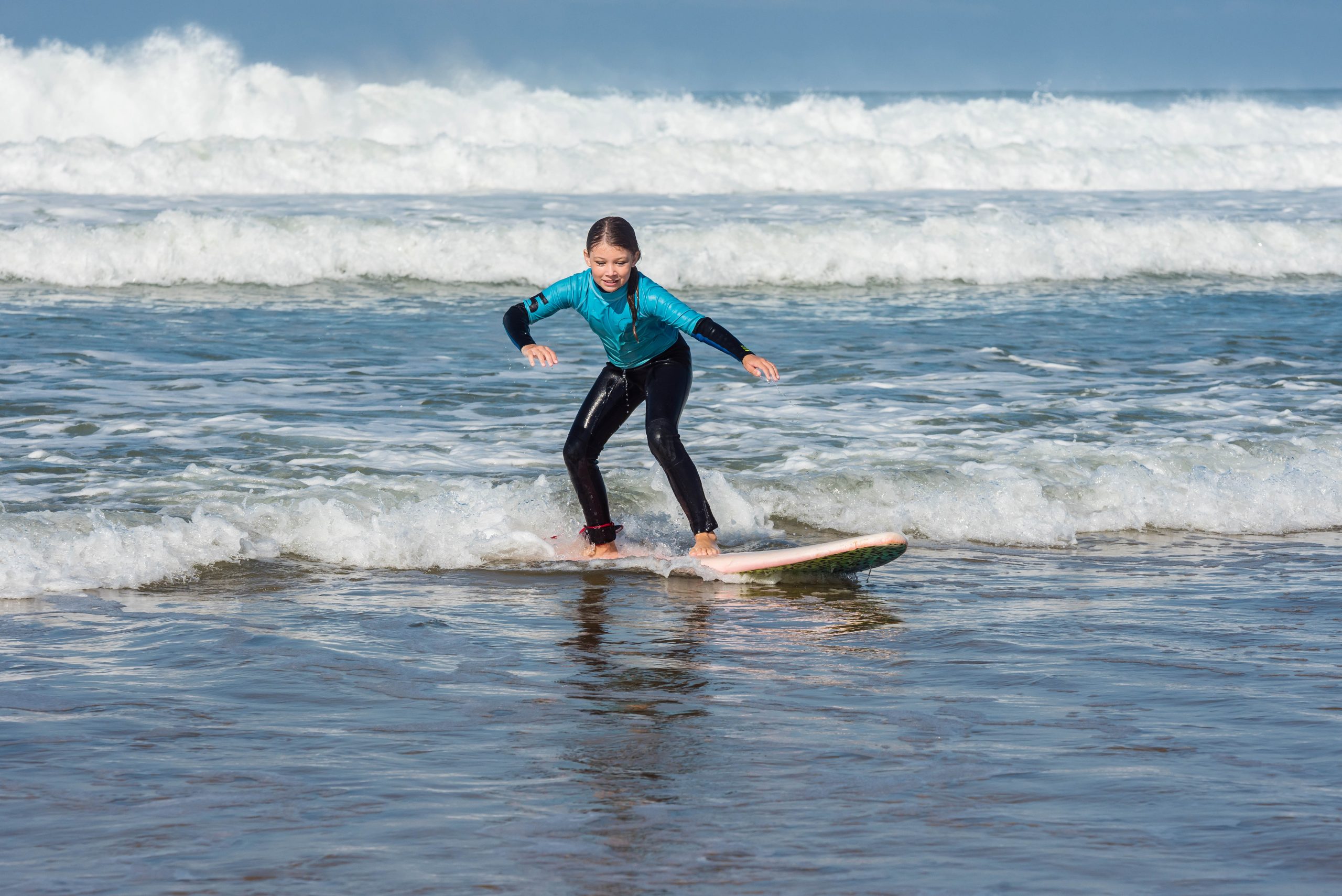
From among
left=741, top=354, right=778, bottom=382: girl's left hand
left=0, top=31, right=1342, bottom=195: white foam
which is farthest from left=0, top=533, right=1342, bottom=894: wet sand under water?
left=0, top=31, right=1342, bottom=195: white foam

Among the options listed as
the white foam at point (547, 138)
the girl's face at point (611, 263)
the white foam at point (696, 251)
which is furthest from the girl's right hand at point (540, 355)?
the white foam at point (547, 138)

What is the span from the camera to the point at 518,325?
250 inches

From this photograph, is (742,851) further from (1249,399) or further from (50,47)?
(50,47)

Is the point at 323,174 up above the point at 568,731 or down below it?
above

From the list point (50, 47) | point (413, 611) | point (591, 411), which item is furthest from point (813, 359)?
point (50, 47)

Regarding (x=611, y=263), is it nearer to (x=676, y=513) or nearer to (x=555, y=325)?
(x=676, y=513)

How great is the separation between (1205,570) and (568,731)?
375cm

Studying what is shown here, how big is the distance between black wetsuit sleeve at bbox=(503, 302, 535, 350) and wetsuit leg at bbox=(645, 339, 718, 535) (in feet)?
2.10

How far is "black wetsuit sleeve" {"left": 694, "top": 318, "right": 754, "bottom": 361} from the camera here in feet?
19.9

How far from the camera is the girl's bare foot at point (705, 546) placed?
6414 millimetres

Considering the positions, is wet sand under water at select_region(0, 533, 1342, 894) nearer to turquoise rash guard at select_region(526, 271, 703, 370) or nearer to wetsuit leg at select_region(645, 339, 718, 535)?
wetsuit leg at select_region(645, 339, 718, 535)

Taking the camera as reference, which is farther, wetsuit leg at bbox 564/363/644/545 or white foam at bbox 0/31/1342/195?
white foam at bbox 0/31/1342/195

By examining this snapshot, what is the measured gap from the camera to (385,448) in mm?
8469

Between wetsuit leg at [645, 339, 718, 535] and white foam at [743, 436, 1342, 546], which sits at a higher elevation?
wetsuit leg at [645, 339, 718, 535]
